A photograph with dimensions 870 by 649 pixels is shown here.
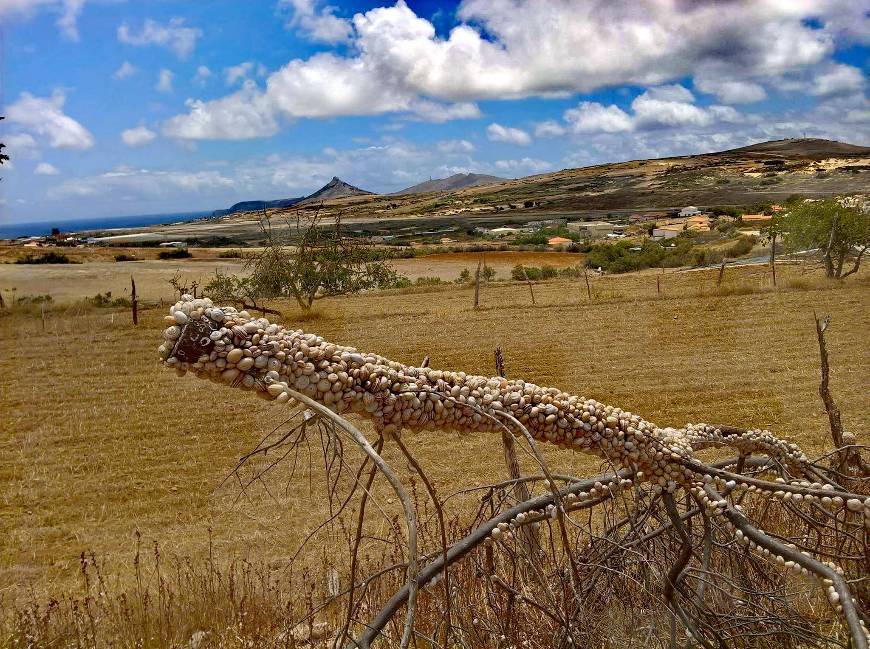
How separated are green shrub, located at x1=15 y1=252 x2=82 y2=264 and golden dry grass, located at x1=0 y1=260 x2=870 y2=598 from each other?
14202 millimetres

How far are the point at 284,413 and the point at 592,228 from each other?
138 ft

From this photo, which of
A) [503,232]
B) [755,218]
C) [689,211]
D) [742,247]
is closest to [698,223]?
[755,218]

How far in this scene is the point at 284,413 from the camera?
395 inches

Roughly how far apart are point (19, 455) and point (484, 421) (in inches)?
370

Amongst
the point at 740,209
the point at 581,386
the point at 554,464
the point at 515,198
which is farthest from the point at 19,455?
the point at 515,198

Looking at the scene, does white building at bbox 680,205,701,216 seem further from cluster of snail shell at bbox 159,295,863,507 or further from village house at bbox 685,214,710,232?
cluster of snail shell at bbox 159,295,863,507

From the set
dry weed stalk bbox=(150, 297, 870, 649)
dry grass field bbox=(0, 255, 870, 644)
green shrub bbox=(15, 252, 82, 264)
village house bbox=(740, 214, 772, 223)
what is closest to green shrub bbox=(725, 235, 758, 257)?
village house bbox=(740, 214, 772, 223)

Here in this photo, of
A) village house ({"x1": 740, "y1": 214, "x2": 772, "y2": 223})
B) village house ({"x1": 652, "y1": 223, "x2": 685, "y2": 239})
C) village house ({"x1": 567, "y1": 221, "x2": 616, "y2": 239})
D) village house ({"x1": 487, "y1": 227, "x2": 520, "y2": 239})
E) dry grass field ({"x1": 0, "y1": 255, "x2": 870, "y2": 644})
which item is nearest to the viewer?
dry grass field ({"x1": 0, "y1": 255, "x2": 870, "y2": 644})

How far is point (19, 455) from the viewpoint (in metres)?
9.03

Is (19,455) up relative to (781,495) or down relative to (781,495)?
down

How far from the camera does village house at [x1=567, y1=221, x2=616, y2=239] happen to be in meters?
45.5

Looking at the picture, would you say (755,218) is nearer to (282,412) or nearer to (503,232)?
(503,232)

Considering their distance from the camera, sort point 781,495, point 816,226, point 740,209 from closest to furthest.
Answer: point 781,495 → point 816,226 → point 740,209

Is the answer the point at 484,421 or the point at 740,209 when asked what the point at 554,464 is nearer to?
the point at 484,421
